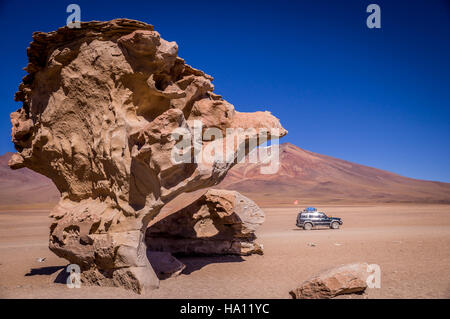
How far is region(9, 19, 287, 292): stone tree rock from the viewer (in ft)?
26.9

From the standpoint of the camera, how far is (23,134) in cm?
1020

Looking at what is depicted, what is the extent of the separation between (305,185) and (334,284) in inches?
4066

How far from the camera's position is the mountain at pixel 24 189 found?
77.3m

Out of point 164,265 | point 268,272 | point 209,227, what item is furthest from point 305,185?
point 164,265

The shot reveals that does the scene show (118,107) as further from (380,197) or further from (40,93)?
(380,197)

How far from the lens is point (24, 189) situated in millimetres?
90625

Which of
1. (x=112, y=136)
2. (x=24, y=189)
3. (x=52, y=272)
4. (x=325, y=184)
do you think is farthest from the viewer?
(x=325, y=184)

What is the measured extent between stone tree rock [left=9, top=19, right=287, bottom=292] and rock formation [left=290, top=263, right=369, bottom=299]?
3693 millimetres

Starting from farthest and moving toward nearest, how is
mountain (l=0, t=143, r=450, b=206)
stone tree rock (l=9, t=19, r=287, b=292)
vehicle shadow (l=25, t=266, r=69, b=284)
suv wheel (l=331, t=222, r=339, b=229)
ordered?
mountain (l=0, t=143, r=450, b=206), suv wheel (l=331, t=222, r=339, b=229), vehicle shadow (l=25, t=266, r=69, b=284), stone tree rock (l=9, t=19, r=287, b=292)

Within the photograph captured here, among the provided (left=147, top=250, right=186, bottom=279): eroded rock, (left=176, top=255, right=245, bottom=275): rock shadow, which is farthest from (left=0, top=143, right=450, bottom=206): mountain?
(left=147, top=250, right=186, bottom=279): eroded rock

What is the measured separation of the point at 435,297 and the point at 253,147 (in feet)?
20.0

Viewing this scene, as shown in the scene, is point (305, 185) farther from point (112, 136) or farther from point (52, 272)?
point (112, 136)

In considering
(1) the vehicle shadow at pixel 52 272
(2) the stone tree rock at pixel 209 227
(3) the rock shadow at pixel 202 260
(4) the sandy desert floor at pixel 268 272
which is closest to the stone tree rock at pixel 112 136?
(4) the sandy desert floor at pixel 268 272

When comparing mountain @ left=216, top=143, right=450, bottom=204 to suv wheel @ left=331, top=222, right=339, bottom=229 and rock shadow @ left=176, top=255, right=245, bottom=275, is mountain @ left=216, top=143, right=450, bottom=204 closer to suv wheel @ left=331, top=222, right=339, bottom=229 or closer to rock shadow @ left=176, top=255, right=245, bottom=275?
suv wheel @ left=331, top=222, right=339, bottom=229
